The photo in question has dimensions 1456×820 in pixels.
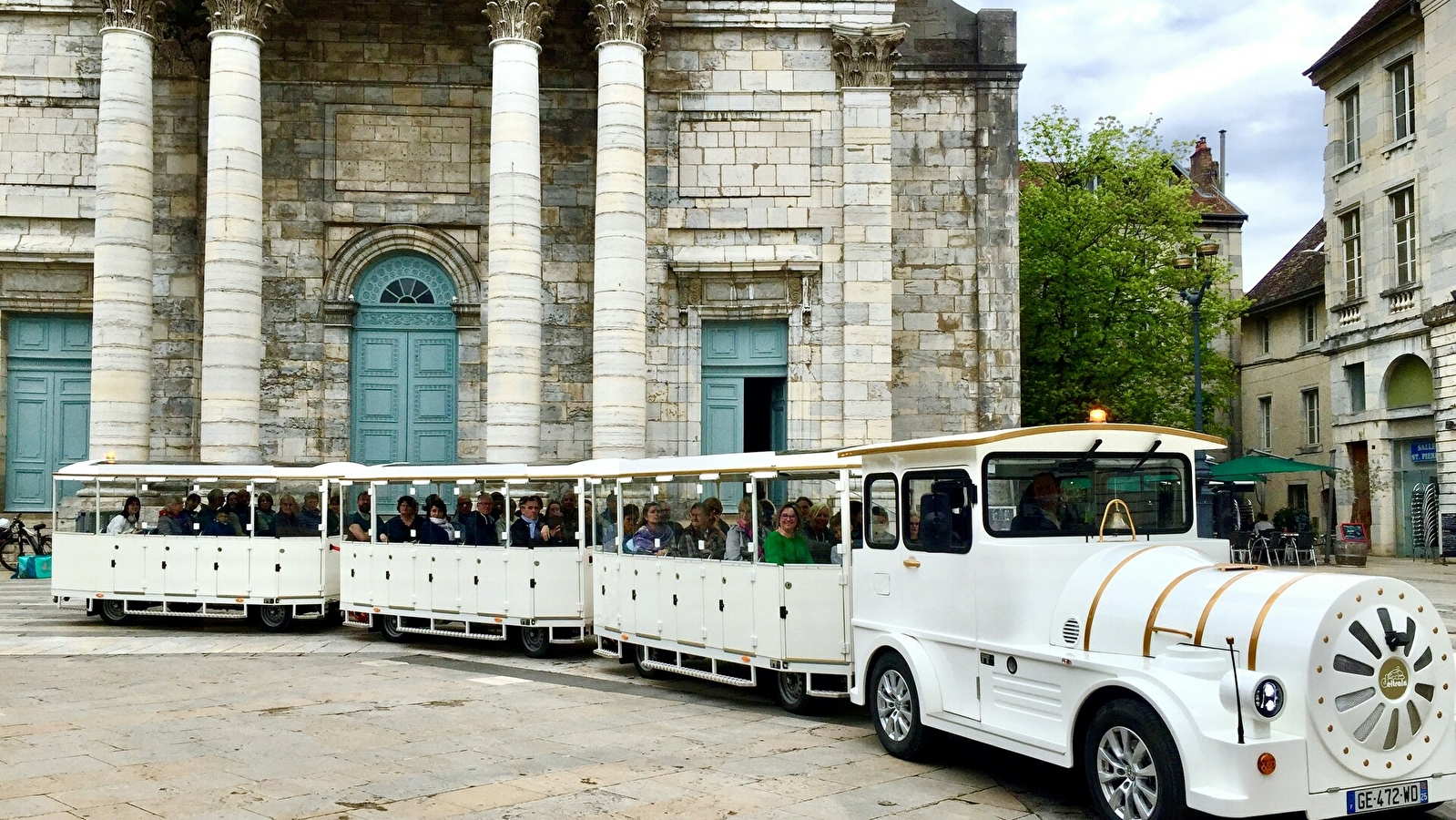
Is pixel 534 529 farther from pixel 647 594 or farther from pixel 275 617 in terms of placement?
pixel 275 617

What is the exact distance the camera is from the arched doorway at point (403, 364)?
82.9ft

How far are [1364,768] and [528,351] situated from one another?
17.1 metres

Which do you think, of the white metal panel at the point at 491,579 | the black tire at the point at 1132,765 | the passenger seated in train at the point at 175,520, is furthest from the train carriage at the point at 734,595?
the passenger seated in train at the point at 175,520

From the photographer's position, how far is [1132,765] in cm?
714

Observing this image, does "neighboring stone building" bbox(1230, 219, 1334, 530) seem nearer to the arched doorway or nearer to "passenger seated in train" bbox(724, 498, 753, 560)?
the arched doorway

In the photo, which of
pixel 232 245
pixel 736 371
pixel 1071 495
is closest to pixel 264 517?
pixel 232 245

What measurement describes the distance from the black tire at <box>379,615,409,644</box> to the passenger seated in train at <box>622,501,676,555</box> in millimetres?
4517

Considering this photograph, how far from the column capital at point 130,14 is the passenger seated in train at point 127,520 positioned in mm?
9341

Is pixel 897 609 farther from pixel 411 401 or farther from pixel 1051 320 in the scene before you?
pixel 1051 320

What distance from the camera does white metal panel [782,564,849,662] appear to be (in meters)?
11.0

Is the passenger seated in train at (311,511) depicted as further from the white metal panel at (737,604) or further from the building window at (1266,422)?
the building window at (1266,422)

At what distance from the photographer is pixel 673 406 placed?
24859mm

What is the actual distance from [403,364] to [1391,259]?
24.0 metres

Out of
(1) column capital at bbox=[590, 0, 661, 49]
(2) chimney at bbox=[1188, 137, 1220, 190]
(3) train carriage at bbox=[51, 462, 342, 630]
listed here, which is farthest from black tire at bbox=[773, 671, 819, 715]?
(2) chimney at bbox=[1188, 137, 1220, 190]
